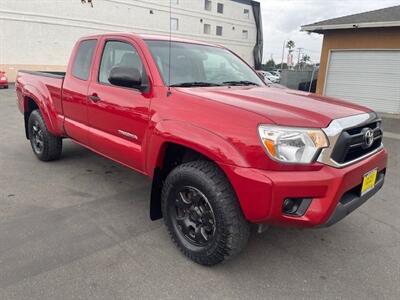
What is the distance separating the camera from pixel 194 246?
2945mm

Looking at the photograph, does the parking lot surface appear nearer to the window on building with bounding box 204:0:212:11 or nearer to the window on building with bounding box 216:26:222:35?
the window on building with bounding box 204:0:212:11

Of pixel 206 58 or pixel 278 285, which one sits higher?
pixel 206 58

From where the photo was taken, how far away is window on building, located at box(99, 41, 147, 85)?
362 centimetres

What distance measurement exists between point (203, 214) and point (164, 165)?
2.11 feet

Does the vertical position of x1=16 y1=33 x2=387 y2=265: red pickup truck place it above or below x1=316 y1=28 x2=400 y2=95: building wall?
below

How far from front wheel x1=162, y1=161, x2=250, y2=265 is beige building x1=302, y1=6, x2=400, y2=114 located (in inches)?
455

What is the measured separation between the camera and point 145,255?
301 cm

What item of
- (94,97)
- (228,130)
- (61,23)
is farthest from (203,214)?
(61,23)

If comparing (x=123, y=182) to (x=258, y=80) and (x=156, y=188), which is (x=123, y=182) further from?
(x=258, y=80)

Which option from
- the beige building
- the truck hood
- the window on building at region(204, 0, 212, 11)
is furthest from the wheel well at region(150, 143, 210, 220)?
the window on building at region(204, 0, 212, 11)

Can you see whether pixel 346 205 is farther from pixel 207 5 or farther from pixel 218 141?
pixel 207 5

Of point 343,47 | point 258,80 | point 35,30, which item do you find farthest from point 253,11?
point 258,80

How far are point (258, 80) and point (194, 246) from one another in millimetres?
2115

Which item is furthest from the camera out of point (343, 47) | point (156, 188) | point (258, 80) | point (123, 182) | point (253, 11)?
point (253, 11)
